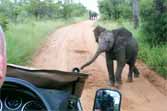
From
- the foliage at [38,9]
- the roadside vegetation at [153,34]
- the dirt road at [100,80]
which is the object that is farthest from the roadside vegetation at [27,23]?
the roadside vegetation at [153,34]

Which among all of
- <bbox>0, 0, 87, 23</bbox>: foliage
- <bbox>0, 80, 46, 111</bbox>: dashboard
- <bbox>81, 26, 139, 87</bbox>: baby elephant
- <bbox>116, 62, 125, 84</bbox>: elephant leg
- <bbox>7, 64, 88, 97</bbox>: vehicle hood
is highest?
<bbox>7, 64, 88, 97</bbox>: vehicle hood

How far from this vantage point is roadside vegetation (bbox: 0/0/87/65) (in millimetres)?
18891

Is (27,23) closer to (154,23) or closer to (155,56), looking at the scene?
(154,23)

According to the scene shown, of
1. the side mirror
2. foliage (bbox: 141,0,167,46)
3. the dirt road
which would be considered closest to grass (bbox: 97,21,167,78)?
the dirt road

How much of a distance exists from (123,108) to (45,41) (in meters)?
15.9

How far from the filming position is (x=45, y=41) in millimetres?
27141

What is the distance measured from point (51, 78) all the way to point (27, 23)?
3187 cm

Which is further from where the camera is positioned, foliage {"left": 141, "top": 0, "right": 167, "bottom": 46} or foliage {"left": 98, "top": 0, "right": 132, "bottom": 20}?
foliage {"left": 98, "top": 0, "right": 132, "bottom": 20}

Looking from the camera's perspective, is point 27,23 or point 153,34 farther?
point 27,23

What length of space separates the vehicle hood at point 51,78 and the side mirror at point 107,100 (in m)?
0.30

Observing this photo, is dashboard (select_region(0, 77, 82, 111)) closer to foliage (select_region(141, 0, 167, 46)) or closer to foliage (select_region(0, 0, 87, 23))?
foliage (select_region(141, 0, 167, 46))

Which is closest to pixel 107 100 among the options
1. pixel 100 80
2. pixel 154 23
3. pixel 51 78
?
pixel 51 78

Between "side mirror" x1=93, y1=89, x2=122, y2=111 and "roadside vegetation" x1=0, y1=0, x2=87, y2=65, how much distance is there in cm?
1170

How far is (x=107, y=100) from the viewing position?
2977 millimetres
